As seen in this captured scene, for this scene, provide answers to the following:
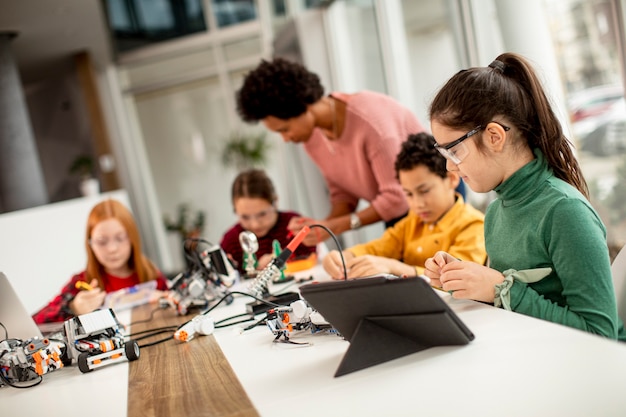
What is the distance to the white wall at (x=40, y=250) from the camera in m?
3.93

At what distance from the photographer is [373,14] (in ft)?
15.1

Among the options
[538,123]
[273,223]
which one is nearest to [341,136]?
[273,223]

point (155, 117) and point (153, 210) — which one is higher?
point (155, 117)

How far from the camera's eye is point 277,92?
2871 millimetres

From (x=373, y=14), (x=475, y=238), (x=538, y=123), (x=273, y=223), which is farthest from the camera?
(x=373, y=14)

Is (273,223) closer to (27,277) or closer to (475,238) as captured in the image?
(475,238)

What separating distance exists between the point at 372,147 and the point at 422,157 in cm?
51

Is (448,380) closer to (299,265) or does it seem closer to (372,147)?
(299,265)

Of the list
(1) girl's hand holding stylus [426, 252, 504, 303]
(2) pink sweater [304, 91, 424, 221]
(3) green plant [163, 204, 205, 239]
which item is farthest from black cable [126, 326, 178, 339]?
(3) green plant [163, 204, 205, 239]

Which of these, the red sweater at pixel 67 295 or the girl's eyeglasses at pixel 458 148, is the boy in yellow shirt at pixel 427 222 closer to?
the girl's eyeglasses at pixel 458 148

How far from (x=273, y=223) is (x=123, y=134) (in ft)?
23.6

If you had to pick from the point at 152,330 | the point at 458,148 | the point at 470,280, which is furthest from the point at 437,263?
the point at 152,330

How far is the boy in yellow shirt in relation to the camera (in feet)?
7.26

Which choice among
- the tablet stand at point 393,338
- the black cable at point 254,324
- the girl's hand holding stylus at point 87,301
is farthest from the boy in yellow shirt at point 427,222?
the girl's hand holding stylus at point 87,301
